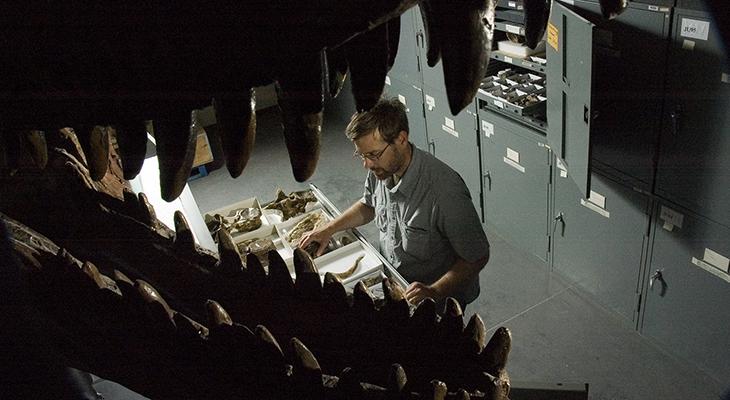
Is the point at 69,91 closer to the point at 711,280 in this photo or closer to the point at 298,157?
the point at 298,157

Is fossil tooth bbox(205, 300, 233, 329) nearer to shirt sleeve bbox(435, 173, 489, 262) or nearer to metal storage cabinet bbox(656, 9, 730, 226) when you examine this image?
shirt sleeve bbox(435, 173, 489, 262)

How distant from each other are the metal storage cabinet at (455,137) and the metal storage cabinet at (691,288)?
1.73 m

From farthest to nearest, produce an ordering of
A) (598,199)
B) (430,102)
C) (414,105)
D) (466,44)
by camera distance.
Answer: (414,105) < (430,102) < (598,199) < (466,44)

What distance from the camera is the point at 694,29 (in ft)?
9.16

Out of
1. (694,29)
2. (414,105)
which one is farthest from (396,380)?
(414,105)

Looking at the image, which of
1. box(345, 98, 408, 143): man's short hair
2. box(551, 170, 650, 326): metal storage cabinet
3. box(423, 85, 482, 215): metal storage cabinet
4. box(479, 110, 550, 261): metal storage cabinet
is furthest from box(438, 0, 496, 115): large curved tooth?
box(423, 85, 482, 215): metal storage cabinet

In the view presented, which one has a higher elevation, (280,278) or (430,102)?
(280,278)

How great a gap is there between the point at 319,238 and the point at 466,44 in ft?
9.65

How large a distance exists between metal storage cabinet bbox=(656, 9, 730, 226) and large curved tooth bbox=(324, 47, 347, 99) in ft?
8.60

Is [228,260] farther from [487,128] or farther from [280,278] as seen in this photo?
[487,128]

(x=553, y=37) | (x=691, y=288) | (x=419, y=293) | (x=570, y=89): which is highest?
(x=553, y=37)

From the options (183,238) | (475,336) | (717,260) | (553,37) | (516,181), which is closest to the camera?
(475,336)

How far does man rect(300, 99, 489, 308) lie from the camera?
9.27 ft

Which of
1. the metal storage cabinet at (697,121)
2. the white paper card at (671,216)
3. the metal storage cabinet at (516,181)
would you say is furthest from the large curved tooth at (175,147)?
the metal storage cabinet at (516,181)
